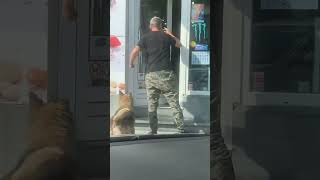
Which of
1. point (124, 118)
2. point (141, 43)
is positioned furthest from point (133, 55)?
point (124, 118)

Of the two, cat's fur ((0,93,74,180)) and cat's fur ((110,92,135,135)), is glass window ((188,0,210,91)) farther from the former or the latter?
cat's fur ((0,93,74,180))

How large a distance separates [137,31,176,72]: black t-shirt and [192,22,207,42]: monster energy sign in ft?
0.51

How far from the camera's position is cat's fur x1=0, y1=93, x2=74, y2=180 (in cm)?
257

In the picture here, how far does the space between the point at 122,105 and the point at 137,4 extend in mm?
556

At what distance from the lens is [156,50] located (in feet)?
9.08

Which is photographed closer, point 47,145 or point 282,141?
point 282,141

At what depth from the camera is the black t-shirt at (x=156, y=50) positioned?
274 cm

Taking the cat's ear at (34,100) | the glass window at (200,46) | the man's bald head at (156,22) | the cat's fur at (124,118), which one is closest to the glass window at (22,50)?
the cat's ear at (34,100)

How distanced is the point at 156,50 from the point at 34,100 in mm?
696

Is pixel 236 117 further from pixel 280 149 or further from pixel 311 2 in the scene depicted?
pixel 311 2

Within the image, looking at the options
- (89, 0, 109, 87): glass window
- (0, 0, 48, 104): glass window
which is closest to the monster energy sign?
(89, 0, 109, 87): glass window

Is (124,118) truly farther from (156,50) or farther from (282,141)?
(282,141)

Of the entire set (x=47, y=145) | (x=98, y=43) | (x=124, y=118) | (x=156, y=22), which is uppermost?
(x=156, y=22)

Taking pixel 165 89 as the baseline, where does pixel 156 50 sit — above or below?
above
